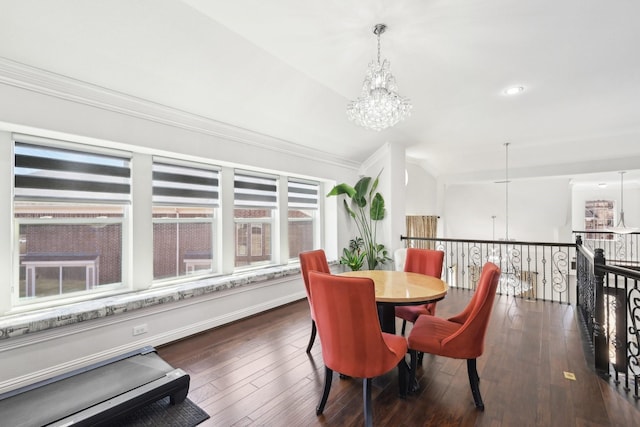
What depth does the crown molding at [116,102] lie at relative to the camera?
226cm

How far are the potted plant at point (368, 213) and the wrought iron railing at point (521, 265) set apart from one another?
1.98 ft

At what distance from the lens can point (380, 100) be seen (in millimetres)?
2615

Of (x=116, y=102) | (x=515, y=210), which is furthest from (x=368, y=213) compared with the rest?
(x=515, y=210)

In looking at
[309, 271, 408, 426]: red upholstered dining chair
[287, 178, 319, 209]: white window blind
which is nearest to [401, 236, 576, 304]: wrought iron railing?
[287, 178, 319, 209]: white window blind

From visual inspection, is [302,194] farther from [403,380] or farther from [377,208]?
[403,380]

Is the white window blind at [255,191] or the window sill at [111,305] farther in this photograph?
the white window blind at [255,191]

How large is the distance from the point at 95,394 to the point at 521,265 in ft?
19.8

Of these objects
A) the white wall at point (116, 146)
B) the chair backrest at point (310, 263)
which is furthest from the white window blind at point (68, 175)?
the chair backrest at point (310, 263)

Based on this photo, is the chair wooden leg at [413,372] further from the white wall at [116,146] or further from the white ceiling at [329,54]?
the white ceiling at [329,54]

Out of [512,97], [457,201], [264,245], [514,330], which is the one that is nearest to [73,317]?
[264,245]

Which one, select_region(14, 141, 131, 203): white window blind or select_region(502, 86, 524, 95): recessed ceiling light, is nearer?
select_region(14, 141, 131, 203): white window blind

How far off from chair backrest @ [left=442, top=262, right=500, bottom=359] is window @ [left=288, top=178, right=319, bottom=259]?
337cm

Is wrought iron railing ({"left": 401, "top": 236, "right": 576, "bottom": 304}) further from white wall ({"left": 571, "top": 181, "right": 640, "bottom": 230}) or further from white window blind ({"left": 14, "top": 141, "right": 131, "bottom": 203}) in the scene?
white window blind ({"left": 14, "top": 141, "right": 131, "bottom": 203})

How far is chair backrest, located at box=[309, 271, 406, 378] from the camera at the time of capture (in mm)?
1752
